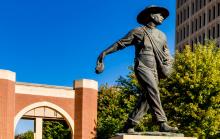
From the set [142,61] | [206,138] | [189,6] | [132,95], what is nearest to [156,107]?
[142,61]

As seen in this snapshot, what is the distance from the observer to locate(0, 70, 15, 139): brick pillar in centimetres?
4891

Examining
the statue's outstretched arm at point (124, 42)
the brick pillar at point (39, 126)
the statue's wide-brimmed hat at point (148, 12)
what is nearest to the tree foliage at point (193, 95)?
the brick pillar at point (39, 126)

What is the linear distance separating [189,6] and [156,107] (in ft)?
300

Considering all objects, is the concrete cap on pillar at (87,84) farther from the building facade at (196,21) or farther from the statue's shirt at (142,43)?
the statue's shirt at (142,43)

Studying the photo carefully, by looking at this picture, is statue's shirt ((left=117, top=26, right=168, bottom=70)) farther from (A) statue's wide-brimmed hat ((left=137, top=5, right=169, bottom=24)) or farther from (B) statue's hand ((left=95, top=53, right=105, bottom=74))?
(B) statue's hand ((left=95, top=53, right=105, bottom=74))

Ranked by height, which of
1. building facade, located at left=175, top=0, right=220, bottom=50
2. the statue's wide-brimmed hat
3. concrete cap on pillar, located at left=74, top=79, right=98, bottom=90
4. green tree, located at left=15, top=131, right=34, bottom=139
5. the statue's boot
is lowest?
the statue's boot

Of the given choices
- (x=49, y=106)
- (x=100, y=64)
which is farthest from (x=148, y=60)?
(x=49, y=106)

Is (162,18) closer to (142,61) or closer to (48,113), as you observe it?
(142,61)

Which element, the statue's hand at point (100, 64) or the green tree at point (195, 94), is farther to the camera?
the green tree at point (195, 94)

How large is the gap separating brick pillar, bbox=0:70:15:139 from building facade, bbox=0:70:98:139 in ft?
0.56

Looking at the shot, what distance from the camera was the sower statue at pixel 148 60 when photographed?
11523mm

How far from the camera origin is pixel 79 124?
53.3 m

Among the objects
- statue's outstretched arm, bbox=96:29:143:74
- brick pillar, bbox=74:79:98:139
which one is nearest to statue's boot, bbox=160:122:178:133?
statue's outstretched arm, bbox=96:29:143:74

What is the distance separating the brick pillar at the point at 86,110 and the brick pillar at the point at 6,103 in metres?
6.48
